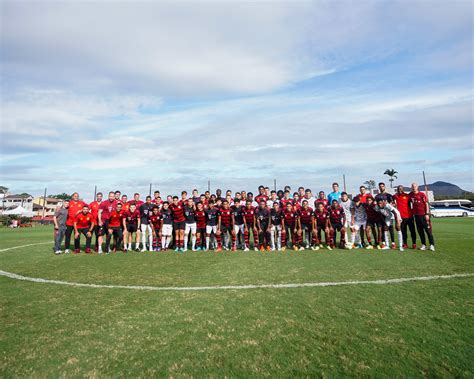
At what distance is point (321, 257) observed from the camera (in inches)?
365

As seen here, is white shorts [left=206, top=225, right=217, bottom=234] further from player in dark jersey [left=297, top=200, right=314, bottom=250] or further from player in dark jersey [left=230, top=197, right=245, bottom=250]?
player in dark jersey [left=297, top=200, right=314, bottom=250]

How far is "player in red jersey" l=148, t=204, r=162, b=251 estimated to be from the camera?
1242 centimetres

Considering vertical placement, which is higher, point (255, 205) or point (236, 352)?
point (255, 205)

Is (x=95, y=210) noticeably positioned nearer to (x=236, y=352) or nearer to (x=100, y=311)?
(x=100, y=311)

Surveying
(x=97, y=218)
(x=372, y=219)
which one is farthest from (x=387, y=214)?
(x=97, y=218)

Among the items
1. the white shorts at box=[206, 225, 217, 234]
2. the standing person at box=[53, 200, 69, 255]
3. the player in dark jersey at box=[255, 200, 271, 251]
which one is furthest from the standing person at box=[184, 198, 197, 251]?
the standing person at box=[53, 200, 69, 255]

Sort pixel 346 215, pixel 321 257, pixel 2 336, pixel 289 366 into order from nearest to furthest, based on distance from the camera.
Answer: pixel 289 366, pixel 2 336, pixel 321 257, pixel 346 215

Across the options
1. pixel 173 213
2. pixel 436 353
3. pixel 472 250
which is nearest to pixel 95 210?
pixel 173 213

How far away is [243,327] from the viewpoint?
3904 millimetres

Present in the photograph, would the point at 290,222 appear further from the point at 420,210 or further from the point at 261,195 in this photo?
the point at 420,210

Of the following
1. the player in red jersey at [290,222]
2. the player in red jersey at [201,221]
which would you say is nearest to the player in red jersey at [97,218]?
the player in red jersey at [201,221]

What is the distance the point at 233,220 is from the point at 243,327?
8286mm

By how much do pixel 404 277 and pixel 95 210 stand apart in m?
10.8

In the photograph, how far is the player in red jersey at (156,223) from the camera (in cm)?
1242
